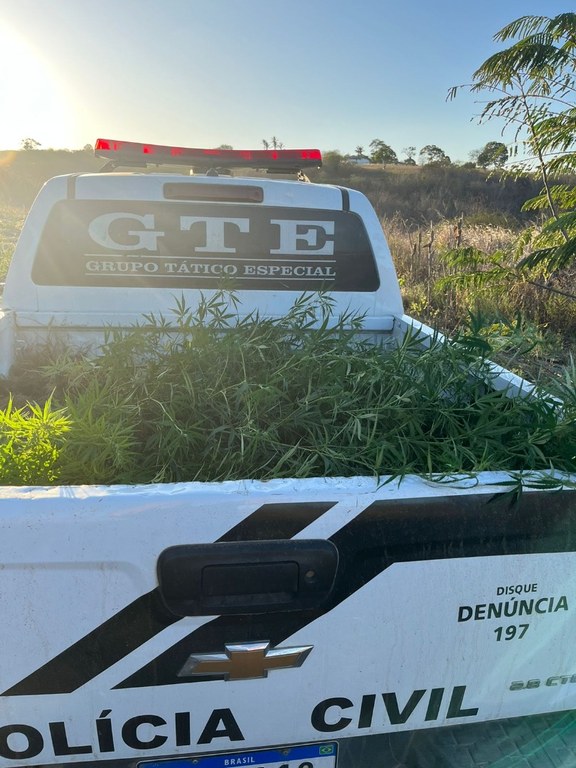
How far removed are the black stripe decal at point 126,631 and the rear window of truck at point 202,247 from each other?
1.72m

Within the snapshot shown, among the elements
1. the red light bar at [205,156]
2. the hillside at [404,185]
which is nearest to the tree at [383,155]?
the hillside at [404,185]

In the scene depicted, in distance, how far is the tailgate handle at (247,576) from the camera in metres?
1.21

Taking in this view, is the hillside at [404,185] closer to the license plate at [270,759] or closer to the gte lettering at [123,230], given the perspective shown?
the gte lettering at [123,230]

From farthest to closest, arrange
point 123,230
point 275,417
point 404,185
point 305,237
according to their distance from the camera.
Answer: point 404,185, point 305,237, point 123,230, point 275,417

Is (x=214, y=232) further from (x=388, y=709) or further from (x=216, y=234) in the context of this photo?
(x=388, y=709)

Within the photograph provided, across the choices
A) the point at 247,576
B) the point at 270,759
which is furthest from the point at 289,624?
the point at 270,759

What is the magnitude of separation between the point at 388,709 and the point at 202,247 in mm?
2195

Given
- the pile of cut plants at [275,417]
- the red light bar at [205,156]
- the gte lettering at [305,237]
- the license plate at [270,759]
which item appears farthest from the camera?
the red light bar at [205,156]

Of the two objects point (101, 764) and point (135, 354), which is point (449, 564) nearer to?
point (101, 764)

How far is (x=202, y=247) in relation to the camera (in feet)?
→ 9.57

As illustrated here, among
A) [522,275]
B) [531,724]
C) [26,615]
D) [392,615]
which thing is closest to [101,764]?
[26,615]

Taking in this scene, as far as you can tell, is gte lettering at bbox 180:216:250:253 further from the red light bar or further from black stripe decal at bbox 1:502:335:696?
black stripe decal at bbox 1:502:335:696

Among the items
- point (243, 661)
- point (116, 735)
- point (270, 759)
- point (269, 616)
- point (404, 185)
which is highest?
point (404, 185)

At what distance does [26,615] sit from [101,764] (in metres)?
0.44
